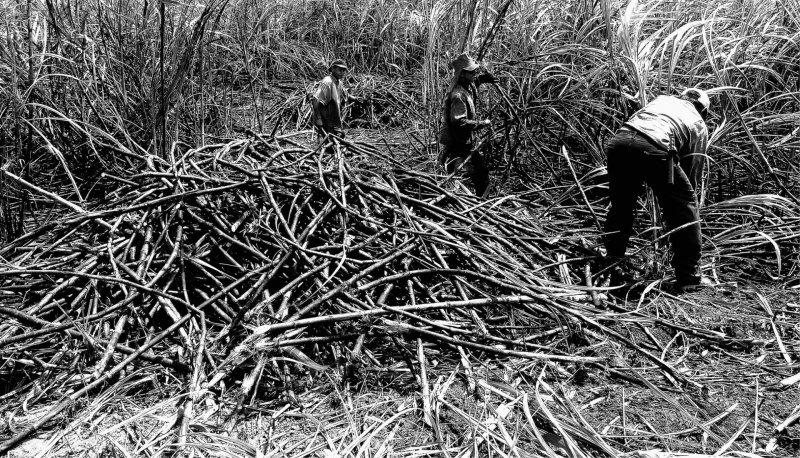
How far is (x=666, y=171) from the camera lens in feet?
12.6

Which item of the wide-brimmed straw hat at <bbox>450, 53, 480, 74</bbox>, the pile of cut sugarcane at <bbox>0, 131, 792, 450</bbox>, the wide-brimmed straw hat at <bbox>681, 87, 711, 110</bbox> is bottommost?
the pile of cut sugarcane at <bbox>0, 131, 792, 450</bbox>

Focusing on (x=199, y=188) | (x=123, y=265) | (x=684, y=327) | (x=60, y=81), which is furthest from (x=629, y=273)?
(x=60, y=81)

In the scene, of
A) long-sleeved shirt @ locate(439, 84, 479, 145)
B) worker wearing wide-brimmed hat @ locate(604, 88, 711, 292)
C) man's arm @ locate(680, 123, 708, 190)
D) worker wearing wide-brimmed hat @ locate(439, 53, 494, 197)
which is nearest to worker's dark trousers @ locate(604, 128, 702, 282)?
worker wearing wide-brimmed hat @ locate(604, 88, 711, 292)

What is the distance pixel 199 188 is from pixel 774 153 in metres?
3.66

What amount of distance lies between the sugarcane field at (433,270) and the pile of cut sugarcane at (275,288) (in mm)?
16

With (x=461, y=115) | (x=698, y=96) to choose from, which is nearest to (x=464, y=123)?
(x=461, y=115)

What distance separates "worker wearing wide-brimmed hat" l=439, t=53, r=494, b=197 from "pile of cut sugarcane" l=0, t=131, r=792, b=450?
4.61 feet

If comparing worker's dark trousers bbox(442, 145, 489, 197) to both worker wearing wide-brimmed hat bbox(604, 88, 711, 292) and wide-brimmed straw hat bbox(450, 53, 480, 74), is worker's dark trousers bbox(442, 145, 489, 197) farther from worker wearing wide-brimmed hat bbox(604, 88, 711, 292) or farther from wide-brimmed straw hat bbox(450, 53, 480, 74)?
worker wearing wide-brimmed hat bbox(604, 88, 711, 292)

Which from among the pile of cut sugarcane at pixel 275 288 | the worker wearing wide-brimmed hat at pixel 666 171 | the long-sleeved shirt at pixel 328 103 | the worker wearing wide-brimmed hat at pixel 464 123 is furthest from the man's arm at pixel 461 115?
the long-sleeved shirt at pixel 328 103

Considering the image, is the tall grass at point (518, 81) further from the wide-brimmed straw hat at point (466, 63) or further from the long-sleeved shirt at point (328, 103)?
the long-sleeved shirt at point (328, 103)

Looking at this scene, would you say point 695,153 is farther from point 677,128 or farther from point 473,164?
point 473,164

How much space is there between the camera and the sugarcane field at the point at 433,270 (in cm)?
261

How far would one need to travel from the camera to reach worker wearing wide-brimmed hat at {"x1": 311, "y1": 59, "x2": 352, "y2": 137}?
21.8 feet

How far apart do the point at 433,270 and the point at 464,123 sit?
2.42m
